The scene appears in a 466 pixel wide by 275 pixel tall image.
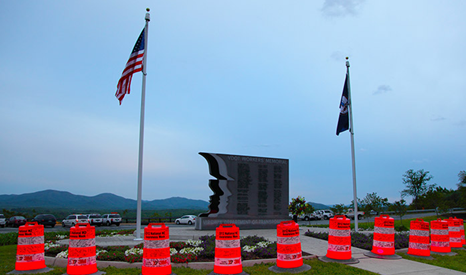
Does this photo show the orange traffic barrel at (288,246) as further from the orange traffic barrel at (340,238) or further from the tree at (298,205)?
the tree at (298,205)

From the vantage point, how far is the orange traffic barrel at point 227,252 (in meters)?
7.73

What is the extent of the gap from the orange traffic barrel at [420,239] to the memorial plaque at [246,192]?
987 centimetres

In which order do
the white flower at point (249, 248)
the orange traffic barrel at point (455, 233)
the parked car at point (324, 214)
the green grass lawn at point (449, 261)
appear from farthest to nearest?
the parked car at point (324, 214) → the orange traffic barrel at point (455, 233) → the white flower at point (249, 248) → the green grass lawn at point (449, 261)

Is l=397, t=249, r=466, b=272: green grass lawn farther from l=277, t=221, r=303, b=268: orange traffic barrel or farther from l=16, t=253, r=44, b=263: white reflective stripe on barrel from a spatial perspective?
l=16, t=253, r=44, b=263: white reflective stripe on barrel

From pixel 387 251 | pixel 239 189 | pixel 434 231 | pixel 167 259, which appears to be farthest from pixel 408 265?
pixel 239 189

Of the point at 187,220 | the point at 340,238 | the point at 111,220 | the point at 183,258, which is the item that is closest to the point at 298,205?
the point at 340,238

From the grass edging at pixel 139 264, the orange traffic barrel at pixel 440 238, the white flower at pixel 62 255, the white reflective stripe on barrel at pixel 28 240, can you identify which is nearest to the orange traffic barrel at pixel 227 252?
the grass edging at pixel 139 264

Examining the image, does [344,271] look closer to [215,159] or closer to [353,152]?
[353,152]

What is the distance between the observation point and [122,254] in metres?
9.84

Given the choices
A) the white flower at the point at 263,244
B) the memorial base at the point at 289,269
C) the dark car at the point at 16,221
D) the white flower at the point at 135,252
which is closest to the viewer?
the memorial base at the point at 289,269

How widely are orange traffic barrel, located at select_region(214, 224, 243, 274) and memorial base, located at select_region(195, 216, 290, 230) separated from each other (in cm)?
1091

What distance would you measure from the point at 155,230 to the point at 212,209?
1186 cm

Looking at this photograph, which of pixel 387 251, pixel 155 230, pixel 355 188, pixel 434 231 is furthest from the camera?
pixel 355 188

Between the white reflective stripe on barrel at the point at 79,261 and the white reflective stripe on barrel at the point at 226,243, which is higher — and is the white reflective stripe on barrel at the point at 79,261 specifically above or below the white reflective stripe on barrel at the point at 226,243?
below
